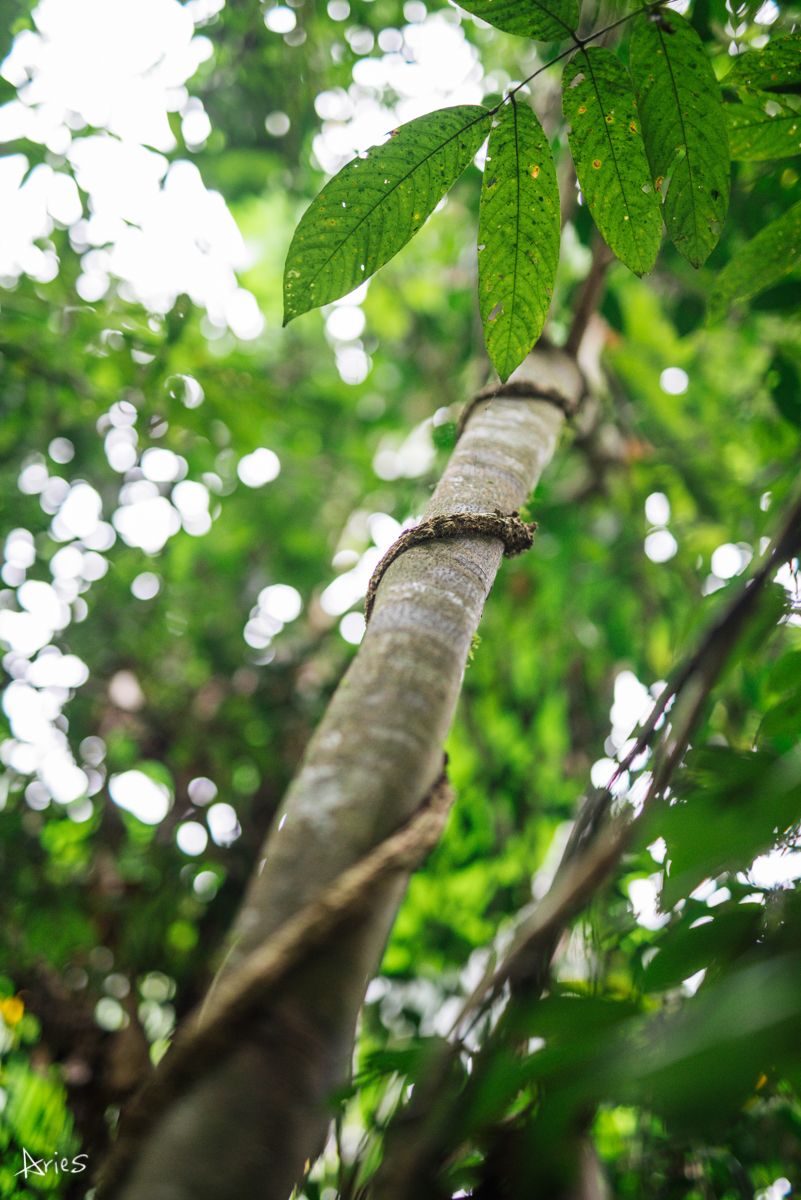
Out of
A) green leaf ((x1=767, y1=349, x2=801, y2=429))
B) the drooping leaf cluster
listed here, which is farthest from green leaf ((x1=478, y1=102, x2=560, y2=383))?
green leaf ((x1=767, y1=349, x2=801, y2=429))

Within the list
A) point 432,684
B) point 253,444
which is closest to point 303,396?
point 253,444

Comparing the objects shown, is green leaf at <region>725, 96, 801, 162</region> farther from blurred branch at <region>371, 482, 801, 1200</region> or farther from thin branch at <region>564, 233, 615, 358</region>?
blurred branch at <region>371, 482, 801, 1200</region>

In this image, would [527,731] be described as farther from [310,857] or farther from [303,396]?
[310,857]

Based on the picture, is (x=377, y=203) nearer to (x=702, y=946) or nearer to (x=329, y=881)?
(x=329, y=881)

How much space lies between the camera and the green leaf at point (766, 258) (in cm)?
81

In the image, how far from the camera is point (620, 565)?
2145 millimetres

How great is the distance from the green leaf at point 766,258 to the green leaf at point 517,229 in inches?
12.6

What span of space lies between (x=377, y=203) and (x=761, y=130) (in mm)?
487

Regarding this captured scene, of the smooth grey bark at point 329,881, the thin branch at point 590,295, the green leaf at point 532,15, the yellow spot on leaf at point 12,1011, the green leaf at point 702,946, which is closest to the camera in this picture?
the smooth grey bark at point 329,881

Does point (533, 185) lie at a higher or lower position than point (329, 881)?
higher

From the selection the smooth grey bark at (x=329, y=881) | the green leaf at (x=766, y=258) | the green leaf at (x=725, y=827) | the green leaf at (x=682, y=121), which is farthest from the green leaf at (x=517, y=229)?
the green leaf at (x=725, y=827)

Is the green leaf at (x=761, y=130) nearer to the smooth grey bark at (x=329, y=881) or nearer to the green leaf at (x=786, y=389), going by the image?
the smooth grey bark at (x=329, y=881)

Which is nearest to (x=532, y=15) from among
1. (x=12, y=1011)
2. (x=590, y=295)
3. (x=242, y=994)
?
(x=590, y=295)

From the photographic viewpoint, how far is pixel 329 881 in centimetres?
41
